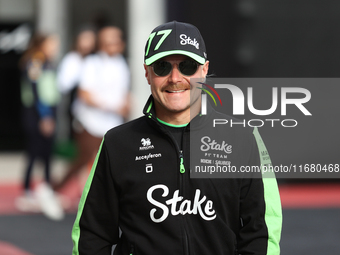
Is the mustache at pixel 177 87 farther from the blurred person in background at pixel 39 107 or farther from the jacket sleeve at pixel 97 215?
the blurred person in background at pixel 39 107

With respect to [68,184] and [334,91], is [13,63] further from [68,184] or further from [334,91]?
[334,91]

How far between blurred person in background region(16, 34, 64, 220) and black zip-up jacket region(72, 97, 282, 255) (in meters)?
5.57

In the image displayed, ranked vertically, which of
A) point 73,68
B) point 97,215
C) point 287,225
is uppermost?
point 73,68

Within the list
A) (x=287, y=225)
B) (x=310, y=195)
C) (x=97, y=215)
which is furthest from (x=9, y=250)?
(x=310, y=195)

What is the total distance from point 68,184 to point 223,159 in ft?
18.6

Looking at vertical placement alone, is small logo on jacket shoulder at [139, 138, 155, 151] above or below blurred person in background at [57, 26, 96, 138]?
below

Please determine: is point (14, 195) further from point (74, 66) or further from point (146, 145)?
point (146, 145)

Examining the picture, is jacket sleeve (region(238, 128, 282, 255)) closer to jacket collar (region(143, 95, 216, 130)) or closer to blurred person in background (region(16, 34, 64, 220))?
jacket collar (region(143, 95, 216, 130))

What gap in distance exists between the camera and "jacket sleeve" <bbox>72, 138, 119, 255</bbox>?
278 cm

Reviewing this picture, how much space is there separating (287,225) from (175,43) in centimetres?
515

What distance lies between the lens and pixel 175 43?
106 inches

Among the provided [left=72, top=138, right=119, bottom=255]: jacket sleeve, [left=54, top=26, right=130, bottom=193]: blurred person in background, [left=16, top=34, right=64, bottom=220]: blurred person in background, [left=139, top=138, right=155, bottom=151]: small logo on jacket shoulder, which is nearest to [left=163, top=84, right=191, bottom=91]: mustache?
[left=139, top=138, right=155, bottom=151]: small logo on jacket shoulder

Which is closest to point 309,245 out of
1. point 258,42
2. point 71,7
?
point 258,42

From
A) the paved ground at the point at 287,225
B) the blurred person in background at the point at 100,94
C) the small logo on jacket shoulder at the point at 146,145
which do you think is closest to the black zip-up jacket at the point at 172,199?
the small logo on jacket shoulder at the point at 146,145
